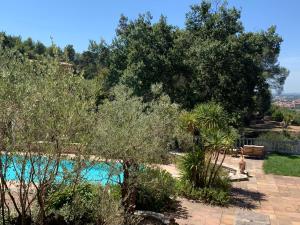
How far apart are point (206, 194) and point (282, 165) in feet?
26.5

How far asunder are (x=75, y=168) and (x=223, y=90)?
1852cm

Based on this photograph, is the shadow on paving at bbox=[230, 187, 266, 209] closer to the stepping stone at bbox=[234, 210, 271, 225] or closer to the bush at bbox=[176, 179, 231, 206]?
the bush at bbox=[176, 179, 231, 206]

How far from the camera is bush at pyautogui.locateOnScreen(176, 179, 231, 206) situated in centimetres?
1255

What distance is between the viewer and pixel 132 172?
9648 millimetres

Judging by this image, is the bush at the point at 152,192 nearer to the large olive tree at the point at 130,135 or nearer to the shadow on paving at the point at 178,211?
the shadow on paving at the point at 178,211

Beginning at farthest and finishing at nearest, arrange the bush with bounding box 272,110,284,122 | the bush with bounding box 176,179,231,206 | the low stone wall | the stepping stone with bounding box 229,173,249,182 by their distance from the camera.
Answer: the bush with bounding box 272,110,284,122
the low stone wall
the stepping stone with bounding box 229,173,249,182
the bush with bounding box 176,179,231,206

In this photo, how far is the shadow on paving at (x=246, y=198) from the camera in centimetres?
1264

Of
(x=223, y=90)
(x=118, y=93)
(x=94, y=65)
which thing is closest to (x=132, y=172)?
(x=118, y=93)

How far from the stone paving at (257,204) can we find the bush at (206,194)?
0.33m

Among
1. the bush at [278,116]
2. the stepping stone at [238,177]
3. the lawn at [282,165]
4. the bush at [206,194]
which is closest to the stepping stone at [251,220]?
the bush at [206,194]

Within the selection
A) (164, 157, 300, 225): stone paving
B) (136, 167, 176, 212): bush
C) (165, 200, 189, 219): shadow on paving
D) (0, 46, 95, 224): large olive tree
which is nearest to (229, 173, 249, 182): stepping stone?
(164, 157, 300, 225): stone paving

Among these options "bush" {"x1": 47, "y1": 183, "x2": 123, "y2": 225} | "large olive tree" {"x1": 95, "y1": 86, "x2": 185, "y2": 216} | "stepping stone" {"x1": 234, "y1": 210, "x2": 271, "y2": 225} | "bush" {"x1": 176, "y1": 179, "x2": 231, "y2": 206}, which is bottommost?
"bush" {"x1": 176, "y1": 179, "x2": 231, "y2": 206}

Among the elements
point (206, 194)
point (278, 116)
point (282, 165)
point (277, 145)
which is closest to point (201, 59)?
Result: point (277, 145)

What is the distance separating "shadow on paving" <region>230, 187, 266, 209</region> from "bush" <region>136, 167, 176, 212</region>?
2519mm
